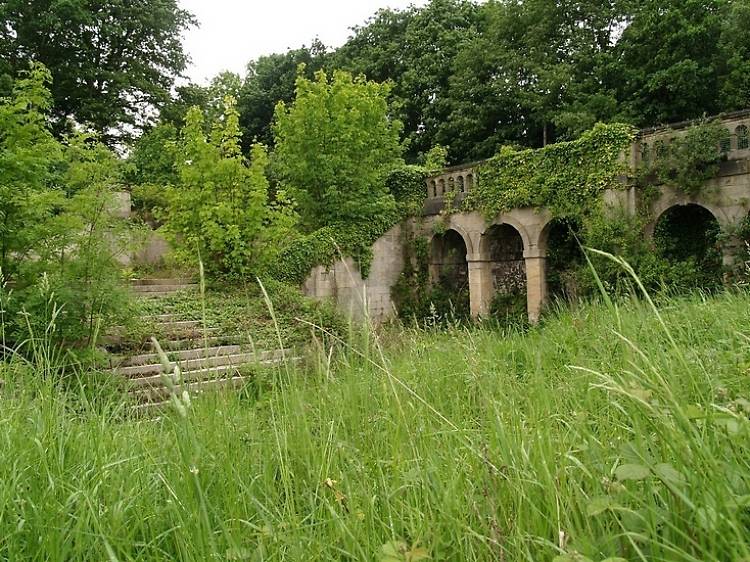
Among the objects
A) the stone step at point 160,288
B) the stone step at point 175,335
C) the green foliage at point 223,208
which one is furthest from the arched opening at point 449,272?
the stone step at point 175,335

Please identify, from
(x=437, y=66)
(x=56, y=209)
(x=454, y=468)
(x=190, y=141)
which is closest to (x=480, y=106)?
(x=437, y=66)

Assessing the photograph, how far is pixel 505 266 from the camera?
14531mm

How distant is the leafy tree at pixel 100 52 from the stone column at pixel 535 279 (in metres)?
14.4

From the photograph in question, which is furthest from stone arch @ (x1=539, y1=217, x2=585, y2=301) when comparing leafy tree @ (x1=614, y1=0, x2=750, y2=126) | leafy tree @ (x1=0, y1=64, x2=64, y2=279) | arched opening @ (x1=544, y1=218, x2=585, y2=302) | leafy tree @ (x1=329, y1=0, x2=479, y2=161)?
leafy tree @ (x1=0, y1=64, x2=64, y2=279)

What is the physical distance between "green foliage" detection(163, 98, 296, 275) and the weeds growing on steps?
8875 mm

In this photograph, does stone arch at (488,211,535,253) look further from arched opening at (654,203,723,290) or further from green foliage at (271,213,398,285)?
green foliage at (271,213,398,285)

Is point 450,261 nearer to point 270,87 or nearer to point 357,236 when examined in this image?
point 357,236

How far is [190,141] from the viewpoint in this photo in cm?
1138

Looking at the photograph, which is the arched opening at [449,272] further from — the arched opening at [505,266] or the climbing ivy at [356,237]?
the climbing ivy at [356,237]

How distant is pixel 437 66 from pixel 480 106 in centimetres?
329

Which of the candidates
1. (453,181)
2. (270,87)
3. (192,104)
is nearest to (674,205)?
(453,181)

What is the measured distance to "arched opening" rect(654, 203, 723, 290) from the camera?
1022 cm

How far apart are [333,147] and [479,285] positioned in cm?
478

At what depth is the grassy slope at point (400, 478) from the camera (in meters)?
1.08
